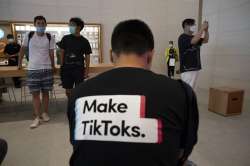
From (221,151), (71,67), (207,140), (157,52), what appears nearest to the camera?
(221,151)

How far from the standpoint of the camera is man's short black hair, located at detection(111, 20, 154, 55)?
89cm

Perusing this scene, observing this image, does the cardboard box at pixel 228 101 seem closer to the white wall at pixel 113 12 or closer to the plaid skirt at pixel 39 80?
the plaid skirt at pixel 39 80

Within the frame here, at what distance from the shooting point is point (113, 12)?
702cm

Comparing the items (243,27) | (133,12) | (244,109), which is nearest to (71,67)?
(244,109)

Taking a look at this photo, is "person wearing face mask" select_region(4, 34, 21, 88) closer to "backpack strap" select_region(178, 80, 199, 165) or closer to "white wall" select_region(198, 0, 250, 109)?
"white wall" select_region(198, 0, 250, 109)

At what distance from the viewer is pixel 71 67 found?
3.30m

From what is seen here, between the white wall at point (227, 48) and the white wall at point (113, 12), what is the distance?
1583 mm

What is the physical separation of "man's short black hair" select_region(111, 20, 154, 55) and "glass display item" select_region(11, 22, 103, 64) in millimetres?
6086

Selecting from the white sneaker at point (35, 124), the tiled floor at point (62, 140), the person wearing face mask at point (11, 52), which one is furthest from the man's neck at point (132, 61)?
the person wearing face mask at point (11, 52)

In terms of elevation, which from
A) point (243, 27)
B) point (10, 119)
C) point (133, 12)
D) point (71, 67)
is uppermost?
point (133, 12)

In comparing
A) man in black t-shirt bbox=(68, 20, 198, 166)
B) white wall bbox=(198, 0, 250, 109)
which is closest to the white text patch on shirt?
man in black t-shirt bbox=(68, 20, 198, 166)

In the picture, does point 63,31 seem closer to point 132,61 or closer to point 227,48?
point 227,48

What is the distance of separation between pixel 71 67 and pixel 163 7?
513 centimetres

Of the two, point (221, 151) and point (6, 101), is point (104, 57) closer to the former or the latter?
point (6, 101)
